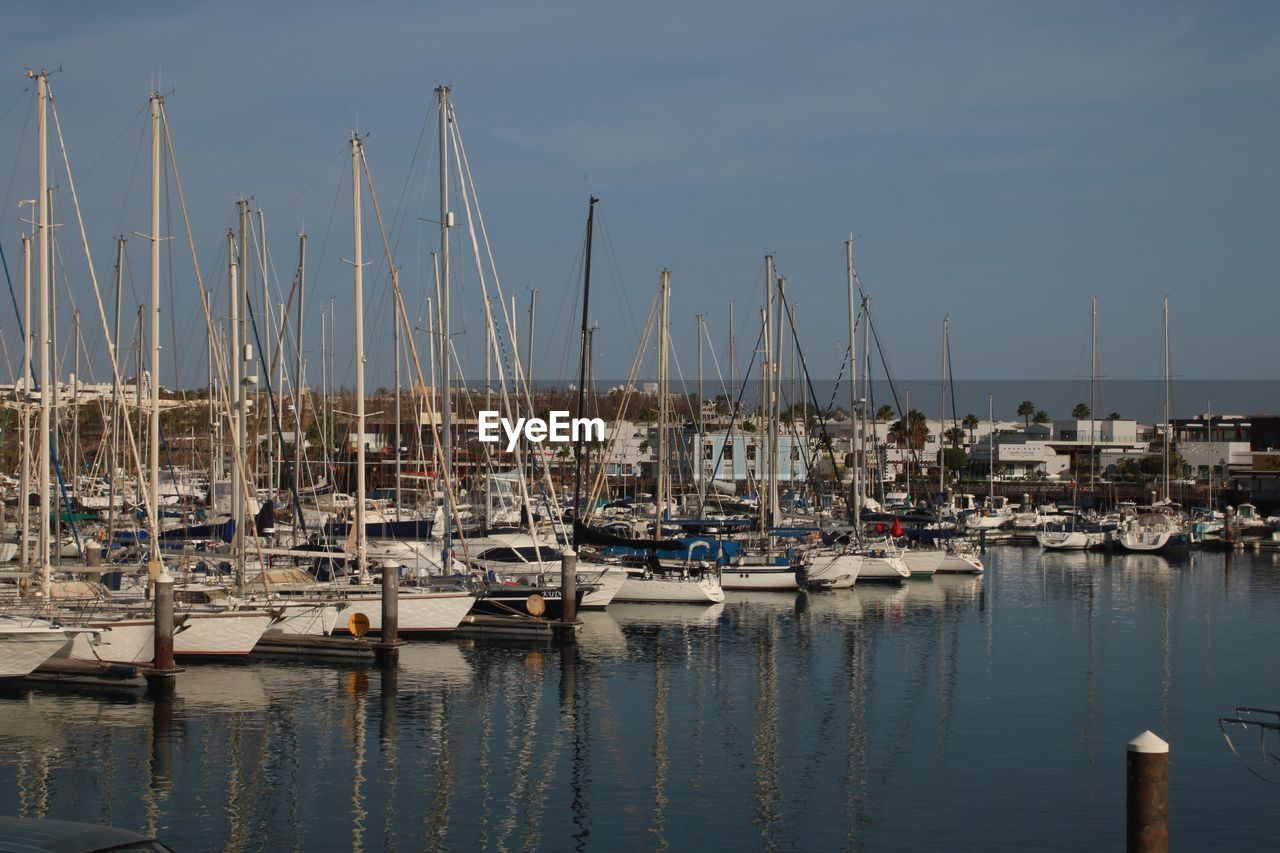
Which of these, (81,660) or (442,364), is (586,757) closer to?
(81,660)

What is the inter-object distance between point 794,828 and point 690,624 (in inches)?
882

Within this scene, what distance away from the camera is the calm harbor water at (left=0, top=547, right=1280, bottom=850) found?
19922 millimetres

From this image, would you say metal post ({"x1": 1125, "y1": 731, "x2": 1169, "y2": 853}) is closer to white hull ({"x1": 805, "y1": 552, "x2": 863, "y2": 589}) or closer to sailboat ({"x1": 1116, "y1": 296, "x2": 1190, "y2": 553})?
white hull ({"x1": 805, "y1": 552, "x2": 863, "y2": 589})

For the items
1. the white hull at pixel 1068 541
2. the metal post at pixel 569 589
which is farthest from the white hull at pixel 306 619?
the white hull at pixel 1068 541

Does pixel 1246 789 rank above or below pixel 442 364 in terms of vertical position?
below

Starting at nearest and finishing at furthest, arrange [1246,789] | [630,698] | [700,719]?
[1246,789] → [700,719] → [630,698]

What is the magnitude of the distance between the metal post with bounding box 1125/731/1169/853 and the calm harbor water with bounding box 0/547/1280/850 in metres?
6.74

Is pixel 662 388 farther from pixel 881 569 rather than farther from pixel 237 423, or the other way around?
pixel 237 423

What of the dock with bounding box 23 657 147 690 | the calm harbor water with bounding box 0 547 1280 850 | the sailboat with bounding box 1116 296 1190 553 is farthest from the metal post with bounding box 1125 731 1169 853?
the sailboat with bounding box 1116 296 1190 553

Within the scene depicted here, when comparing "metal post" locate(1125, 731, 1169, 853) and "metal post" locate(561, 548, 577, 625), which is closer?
"metal post" locate(1125, 731, 1169, 853)

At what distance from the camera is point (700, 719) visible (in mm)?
27984

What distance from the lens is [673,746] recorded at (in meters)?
25.4

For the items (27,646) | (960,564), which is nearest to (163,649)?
(27,646)

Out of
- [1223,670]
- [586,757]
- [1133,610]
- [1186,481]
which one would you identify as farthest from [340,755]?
[1186,481]
